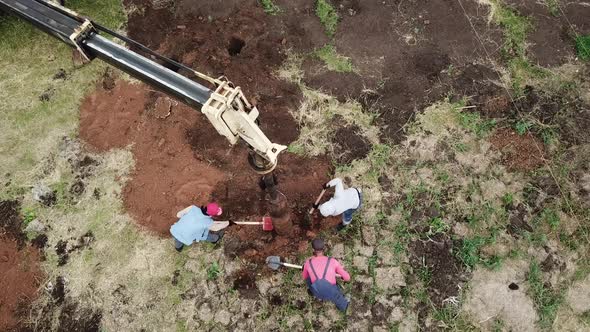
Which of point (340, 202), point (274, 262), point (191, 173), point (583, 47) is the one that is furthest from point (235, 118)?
point (583, 47)

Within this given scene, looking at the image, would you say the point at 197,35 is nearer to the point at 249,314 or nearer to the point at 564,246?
the point at 249,314

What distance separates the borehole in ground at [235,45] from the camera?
27.1 ft

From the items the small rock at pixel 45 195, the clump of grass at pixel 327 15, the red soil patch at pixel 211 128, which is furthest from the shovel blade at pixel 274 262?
the clump of grass at pixel 327 15

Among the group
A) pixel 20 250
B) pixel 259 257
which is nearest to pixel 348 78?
pixel 259 257

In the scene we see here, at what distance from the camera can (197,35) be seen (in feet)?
27.3

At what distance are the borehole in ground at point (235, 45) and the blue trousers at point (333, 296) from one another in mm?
4452

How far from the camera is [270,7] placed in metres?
8.53

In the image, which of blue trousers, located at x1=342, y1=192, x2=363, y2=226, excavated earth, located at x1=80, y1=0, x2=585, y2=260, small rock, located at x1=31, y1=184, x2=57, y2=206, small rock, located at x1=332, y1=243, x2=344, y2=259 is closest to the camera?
blue trousers, located at x1=342, y1=192, x2=363, y2=226

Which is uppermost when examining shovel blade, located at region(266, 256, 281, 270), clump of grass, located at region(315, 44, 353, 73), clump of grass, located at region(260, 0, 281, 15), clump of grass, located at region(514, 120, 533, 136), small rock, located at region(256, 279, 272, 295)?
clump of grass, located at region(514, 120, 533, 136)

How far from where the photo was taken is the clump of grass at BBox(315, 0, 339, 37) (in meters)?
8.25

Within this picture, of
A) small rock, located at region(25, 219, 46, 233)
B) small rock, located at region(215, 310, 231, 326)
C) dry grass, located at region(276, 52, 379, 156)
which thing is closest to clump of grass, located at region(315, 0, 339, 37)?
dry grass, located at region(276, 52, 379, 156)

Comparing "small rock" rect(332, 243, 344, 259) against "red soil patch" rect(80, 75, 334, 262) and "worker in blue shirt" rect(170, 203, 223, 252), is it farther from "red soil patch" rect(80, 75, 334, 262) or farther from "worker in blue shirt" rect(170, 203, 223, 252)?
"worker in blue shirt" rect(170, 203, 223, 252)

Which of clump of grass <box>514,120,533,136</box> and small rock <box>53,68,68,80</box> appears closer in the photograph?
clump of grass <box>514,120,533,136</box>

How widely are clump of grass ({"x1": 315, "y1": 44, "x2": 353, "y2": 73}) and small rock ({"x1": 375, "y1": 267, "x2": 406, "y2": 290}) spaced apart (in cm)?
353
